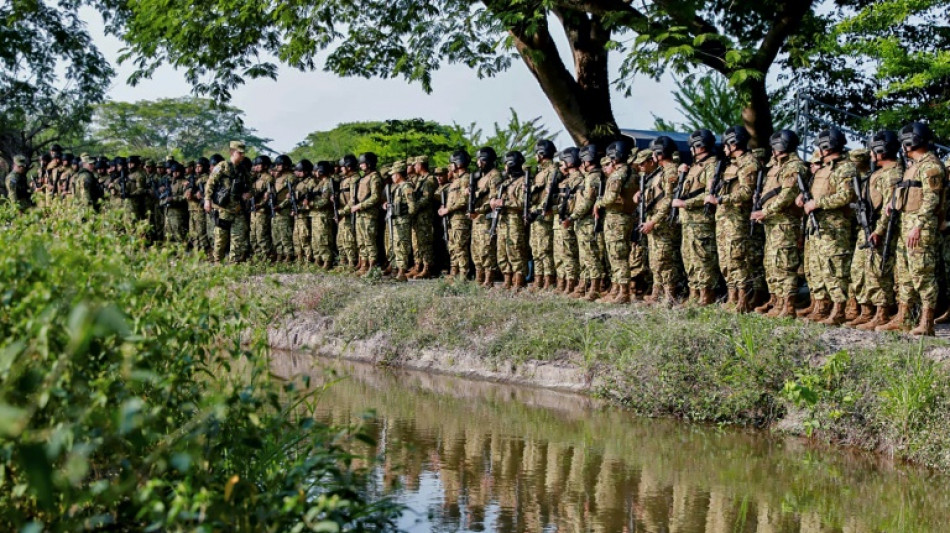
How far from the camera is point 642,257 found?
12383 millimetres

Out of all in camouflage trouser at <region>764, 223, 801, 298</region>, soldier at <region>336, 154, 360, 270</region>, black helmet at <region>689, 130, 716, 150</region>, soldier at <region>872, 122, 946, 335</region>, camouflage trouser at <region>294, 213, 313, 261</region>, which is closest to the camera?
soldier at <region>872, 122, 946, 335</region>

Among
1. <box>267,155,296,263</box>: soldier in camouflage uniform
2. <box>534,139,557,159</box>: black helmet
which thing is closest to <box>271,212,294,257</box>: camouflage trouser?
<box>267,155,296,263</box>: soldier in camouflage uniform

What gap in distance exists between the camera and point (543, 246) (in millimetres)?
13609

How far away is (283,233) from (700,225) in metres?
7.85

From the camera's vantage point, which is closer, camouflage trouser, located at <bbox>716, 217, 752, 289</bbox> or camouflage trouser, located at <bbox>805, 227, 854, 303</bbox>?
camouflage trouser, located at <bbox>805, 227, 854, 303</bbox>

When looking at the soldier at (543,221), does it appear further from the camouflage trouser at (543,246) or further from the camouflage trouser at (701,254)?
the camouflage trouser at (701,254)

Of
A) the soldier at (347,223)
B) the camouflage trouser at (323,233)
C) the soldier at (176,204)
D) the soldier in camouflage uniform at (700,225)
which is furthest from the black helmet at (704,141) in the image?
the soldier at (176,204)

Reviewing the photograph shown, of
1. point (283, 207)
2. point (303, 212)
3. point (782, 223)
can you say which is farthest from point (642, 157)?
point (283, 207)

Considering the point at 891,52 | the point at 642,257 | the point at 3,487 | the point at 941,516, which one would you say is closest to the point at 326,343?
the point at 642,257

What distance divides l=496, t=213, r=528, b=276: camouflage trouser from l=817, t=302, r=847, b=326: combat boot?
14.3 ft

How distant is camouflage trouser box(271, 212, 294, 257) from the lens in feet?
57.3

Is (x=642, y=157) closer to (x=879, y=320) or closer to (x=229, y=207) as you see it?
(x=879, y=320)

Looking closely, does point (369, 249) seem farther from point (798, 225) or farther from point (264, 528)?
point (264, 528)

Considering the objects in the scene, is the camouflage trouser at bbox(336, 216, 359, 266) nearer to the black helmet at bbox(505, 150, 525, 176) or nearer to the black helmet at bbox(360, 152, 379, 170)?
the black helmet at bbox(360, 152, 379, 170)
